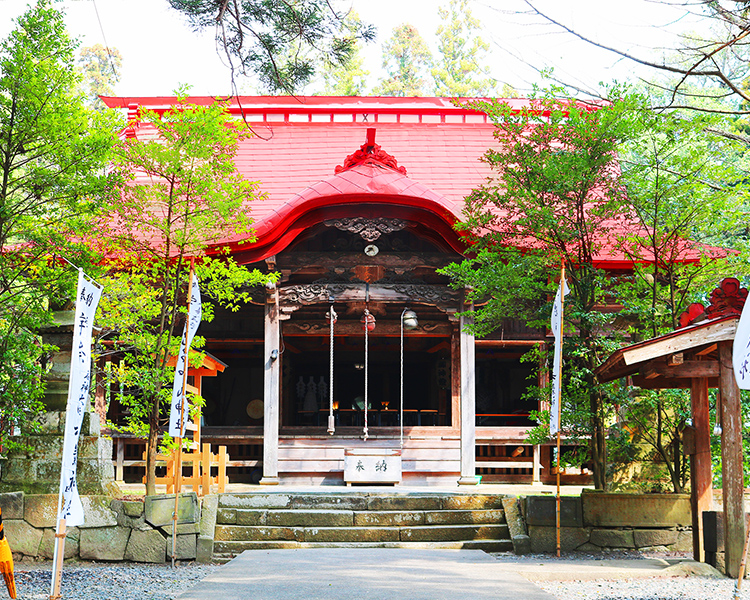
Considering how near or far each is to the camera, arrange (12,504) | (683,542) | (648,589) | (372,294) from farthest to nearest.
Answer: (372,294)
(683,542)
(12,504)
(648,589)

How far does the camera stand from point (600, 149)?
27.5ft

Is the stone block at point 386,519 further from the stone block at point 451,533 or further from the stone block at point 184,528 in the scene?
the stone block at point 184,528

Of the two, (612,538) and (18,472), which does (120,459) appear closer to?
(18,472)

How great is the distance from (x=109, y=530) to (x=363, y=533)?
2.72 metres

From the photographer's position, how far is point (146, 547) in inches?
302

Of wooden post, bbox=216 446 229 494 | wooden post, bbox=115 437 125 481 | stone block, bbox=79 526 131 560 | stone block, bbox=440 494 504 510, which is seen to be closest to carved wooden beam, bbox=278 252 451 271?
wooden post, bbox=216 446 229 494

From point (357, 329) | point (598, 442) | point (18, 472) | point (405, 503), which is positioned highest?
point (357, 329)

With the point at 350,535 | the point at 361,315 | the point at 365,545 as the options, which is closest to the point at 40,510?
the point at 350,535

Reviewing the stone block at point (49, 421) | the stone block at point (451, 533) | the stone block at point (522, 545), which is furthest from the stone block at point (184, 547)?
the stone block at point (522, 545)

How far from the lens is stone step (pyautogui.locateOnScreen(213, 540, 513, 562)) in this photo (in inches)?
317

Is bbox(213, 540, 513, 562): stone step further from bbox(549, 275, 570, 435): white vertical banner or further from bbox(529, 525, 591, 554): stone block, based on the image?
bbox(549, 275, 570, 435): white vertical banner

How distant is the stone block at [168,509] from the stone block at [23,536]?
1.10 m

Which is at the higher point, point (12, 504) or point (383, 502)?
point (12, 504)

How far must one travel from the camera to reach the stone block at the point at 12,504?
24.5ft
